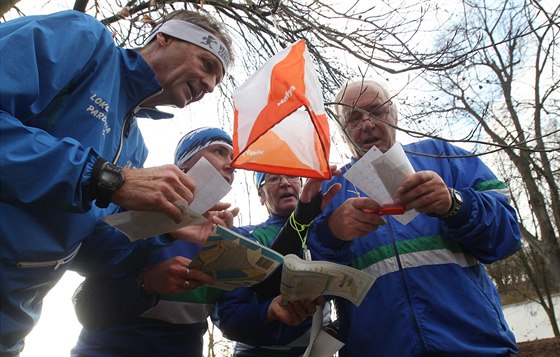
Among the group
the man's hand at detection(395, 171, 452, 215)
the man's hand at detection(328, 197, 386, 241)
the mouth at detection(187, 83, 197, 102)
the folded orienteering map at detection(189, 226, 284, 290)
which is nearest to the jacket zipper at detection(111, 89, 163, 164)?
the mouth at detection(187, 83, 197, 102)

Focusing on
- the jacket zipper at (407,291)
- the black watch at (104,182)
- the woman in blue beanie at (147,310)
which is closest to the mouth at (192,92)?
the woman in blue beanie at (147,310)

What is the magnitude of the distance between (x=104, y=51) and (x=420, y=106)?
8.95ft

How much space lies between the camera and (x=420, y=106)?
3.46 metres

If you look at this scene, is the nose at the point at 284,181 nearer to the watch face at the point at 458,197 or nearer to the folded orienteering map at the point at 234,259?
the folded orienteering map at the point at 234,259

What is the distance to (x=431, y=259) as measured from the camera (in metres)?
1.58

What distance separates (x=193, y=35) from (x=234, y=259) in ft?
3.54

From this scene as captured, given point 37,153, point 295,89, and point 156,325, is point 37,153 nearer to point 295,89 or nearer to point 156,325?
point 295,89

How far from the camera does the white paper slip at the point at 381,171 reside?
1346 millimetres

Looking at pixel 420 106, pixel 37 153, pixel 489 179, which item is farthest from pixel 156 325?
pixel 420 106

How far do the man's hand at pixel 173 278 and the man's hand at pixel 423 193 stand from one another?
768 millimetres

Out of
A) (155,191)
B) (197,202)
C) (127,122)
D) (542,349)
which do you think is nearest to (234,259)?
(197,202)

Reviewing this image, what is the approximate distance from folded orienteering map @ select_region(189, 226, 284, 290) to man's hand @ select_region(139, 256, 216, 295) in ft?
0.14

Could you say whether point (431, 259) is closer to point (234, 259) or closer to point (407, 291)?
point (407, 291)

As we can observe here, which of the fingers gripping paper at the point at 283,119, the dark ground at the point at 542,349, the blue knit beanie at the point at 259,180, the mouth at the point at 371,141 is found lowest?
the dark ground at the point at 542,349
